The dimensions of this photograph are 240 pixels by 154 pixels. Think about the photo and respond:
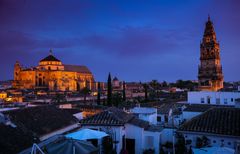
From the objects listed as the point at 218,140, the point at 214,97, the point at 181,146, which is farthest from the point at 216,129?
the point at 214,97

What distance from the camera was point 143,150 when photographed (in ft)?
58.6

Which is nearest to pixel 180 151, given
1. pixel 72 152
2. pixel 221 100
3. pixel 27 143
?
pixel 72 152

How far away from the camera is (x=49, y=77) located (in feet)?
409

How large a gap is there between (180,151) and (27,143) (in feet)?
32.3

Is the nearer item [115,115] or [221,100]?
[115,115]

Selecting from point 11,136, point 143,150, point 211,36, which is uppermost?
point 211,36

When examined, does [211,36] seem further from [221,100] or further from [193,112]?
[193,112]

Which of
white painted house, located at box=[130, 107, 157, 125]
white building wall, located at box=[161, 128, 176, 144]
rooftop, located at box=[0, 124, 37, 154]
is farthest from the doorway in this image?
white painted house, located at box=[130, 107, 157, 125]

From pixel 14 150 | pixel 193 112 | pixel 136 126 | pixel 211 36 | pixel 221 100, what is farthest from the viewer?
pixel 211 36

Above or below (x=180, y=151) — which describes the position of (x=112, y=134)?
above

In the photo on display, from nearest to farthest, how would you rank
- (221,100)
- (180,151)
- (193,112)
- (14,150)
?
1. (14,150)
2. (180,151)
3. (193,112)
4. (221,100)

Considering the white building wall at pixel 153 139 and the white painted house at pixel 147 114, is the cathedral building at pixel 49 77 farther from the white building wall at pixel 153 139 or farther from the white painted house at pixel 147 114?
the white building wall at pixel 153 139

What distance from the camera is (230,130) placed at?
1636cm

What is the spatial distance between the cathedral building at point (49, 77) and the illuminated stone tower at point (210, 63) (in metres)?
73.9
